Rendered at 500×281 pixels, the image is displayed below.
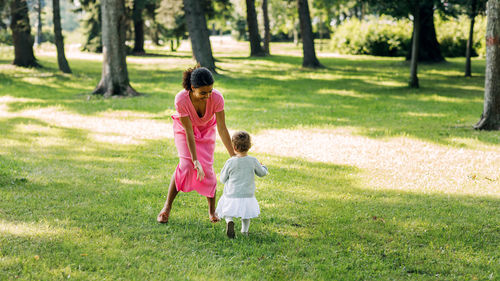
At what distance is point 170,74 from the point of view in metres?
23.8

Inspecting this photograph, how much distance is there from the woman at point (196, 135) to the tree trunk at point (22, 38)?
71.9 feet

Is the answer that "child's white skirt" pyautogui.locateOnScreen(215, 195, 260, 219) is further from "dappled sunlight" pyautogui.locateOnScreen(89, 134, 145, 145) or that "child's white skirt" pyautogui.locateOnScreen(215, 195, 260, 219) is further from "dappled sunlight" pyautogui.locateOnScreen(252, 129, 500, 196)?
"dappled sunlight" pyautogui.locateOnScreen(89, 134, 145, 145)

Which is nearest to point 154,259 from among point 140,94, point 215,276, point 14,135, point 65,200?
point 215,276

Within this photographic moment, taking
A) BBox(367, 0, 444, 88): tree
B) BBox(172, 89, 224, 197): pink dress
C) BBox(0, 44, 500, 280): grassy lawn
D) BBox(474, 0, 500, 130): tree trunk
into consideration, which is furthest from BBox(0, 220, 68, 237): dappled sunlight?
BBox(367, 0, 444, 88): tree

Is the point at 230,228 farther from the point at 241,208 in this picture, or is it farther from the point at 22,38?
the point at 22,38

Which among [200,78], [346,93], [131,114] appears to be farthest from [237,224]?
[346,93]

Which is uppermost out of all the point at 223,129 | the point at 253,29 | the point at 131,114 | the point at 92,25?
the point at 92,25

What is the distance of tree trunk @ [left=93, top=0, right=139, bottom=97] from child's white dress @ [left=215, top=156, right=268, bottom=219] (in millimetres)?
12506

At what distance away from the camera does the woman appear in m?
5.01

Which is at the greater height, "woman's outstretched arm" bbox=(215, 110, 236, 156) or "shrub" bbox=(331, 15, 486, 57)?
"shrub" bbox=(331, 15, 486, 57)

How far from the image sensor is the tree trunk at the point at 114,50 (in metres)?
15.9

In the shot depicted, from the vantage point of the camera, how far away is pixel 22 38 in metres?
25.6

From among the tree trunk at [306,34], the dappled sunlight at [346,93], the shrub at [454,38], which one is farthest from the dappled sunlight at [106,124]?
the shrub at [454,38]

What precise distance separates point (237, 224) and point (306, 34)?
21.5m
